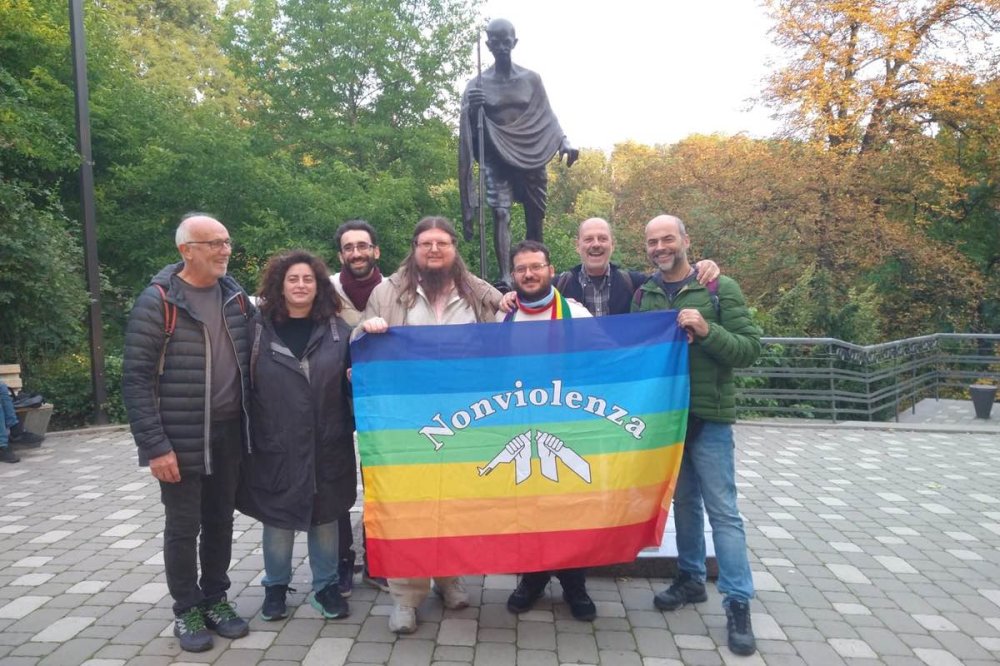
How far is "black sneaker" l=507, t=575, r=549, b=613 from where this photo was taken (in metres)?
3.76

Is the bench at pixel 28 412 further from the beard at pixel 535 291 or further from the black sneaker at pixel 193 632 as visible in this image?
the beard at pixel 535 291

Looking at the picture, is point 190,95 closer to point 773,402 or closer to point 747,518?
point 773,402

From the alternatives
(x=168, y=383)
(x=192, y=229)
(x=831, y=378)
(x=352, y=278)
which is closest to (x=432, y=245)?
(x=352, y=278)

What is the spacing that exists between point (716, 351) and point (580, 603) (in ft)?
4.97

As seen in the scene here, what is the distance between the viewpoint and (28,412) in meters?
8.45

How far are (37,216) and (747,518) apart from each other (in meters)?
9.87

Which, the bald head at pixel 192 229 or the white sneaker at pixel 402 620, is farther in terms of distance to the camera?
the white sneaker at pixel 402 620

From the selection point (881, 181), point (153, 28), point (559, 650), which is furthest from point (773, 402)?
point (153, 28)

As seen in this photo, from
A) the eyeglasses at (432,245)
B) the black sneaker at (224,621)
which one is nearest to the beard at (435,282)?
the eyeglasses at (432,245)

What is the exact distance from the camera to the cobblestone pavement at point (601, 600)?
3.34 meters

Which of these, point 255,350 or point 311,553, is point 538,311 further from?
point 311,553

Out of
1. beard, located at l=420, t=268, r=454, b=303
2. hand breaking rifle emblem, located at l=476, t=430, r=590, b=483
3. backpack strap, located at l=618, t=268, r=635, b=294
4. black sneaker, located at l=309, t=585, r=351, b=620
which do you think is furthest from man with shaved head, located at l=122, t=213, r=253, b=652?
backpack strap, located at l=618, t=268, r=635, b=294

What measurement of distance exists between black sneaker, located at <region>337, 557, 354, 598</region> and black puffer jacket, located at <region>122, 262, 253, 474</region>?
3.90 ft

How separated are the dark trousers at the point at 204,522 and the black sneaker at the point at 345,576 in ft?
2.21
